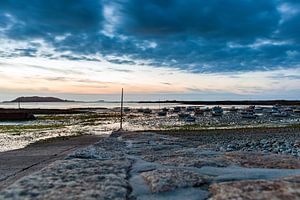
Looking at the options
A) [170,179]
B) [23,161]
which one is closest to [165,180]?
[170,179]

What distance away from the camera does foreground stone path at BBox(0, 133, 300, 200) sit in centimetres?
286

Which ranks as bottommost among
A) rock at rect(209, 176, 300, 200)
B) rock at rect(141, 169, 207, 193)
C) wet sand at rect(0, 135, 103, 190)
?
wet sand at rect(0, 135, 103, 190)

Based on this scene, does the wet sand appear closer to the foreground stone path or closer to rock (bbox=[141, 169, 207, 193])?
the foreground stone path

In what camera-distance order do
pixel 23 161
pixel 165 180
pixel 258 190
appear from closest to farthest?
pixel 258 190 < pixel 165 180 < pixel 23 161

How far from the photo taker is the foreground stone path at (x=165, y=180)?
286 cm

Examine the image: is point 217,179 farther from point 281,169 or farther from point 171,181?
point 281,169

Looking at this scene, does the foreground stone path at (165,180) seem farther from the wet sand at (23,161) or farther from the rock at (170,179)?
the wet sand at (23,161)

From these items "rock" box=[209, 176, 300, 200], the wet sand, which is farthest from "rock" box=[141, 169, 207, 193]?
the wet sand

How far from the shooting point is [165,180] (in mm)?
3375

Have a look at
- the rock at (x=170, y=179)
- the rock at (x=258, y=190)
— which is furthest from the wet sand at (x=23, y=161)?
the rock at (x=258, y=190)

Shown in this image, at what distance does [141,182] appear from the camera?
11.3ft

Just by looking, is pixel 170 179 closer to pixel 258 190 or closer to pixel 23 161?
pixel 258 190

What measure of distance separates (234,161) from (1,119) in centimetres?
5462

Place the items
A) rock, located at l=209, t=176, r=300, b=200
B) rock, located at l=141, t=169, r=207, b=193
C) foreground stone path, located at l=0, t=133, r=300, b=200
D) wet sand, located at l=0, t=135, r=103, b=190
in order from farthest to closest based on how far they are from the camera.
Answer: wet sand, located at l=0, t=135, r=103, b=190 → rock, located at l=141, t=169, r=207, b=193 → foreground stone path, located at l=0, t=133, r=300, b=200 → rock, located at l=209, t=176, r=300, b=200
